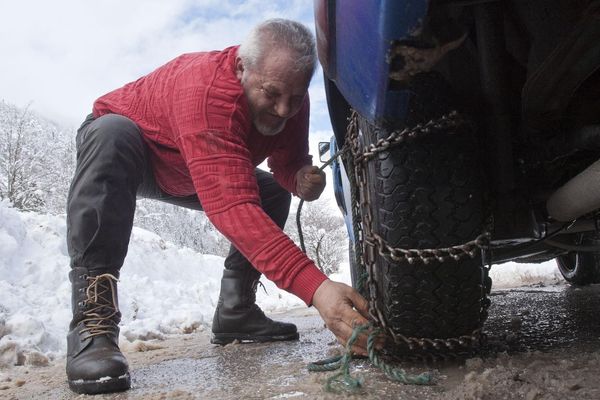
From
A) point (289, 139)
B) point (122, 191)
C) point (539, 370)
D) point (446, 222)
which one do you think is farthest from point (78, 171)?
point (539, 370)

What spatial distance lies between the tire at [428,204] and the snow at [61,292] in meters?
2.02

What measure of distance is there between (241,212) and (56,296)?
133 inches

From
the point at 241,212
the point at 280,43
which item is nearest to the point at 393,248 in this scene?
the point at 241,212

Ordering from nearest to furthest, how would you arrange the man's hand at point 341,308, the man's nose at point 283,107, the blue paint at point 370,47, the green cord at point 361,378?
the blue paint at point 370,47
the green cord at point 361,378
the man's hand at point 341,308
the man's nose at point 283,107

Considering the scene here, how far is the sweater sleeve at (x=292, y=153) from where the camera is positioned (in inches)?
95.0

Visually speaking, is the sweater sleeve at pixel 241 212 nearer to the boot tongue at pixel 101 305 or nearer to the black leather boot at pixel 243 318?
the boot tongue at pixel 101 305

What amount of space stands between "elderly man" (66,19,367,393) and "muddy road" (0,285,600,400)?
19 centimetres

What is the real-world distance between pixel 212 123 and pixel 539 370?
47.0 inches

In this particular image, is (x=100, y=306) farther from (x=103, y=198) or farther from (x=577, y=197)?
(x=577, y=197)

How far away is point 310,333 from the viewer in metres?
2.81

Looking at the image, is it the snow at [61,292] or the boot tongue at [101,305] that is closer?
the boot tongue at [101,305]

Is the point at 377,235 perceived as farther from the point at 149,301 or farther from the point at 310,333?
the point at 149,301

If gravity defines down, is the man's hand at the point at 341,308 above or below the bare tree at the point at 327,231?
below

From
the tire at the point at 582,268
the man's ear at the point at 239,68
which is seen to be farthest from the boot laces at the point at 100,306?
the tire at the point at 582,268
